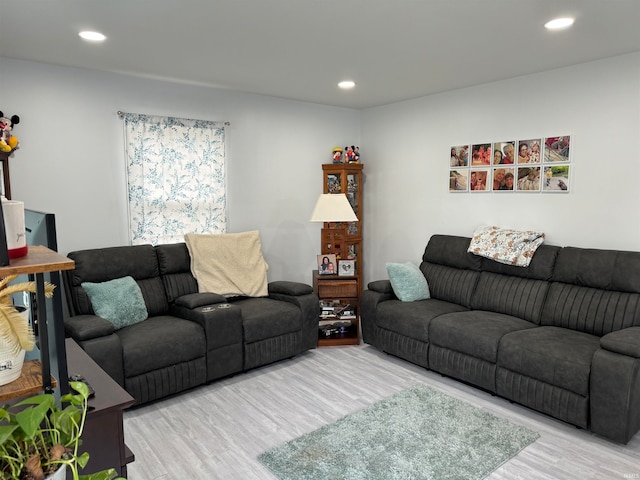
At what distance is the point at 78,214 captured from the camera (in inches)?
149

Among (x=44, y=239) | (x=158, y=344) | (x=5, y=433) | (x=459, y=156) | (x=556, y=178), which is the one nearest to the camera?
(x=5, y=433)

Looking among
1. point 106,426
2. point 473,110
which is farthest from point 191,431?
point 473,110

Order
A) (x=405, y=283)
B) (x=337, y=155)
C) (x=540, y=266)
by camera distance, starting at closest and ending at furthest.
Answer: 1. (x=540, y=266)
2. (x=405, y=283)
3. (x=337, y=155)

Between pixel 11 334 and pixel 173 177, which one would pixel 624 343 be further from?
pixel 173 177

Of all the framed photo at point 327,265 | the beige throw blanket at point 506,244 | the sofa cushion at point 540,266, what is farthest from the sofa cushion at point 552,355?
the framed photo at point 327,265

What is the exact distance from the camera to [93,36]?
9.48 feet

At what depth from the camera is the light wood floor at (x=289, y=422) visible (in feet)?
8.25

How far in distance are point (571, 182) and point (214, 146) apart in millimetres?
3266

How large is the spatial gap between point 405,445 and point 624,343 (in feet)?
4.69

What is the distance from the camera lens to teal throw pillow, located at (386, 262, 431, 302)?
4227 millimetres

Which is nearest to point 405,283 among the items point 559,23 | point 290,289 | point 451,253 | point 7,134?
point 451,253

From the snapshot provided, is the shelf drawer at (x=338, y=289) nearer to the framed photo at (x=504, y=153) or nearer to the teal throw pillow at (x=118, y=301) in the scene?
the teal throw pillow at (x=118, y=301)

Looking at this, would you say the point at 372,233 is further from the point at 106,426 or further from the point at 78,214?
the point at 106,426

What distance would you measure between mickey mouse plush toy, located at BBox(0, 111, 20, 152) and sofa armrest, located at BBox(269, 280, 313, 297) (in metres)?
2.42
